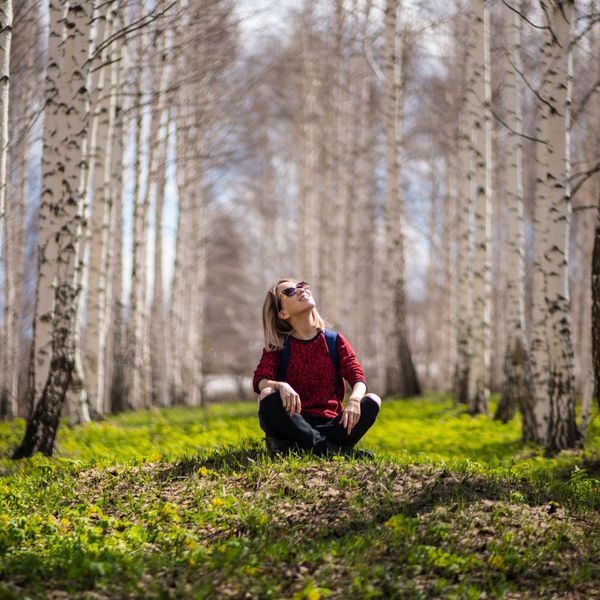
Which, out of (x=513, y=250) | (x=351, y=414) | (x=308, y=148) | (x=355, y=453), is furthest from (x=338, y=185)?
(x=351, y=414)

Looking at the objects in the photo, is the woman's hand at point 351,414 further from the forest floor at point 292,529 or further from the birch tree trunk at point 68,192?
the birch tree trunk at point 68,192

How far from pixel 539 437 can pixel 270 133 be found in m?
20.6

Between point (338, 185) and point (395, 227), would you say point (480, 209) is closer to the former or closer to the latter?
point (395, 227)

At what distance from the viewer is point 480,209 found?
40.3 ft

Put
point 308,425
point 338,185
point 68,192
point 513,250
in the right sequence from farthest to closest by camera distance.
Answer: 1. point 338,185
2. point 513,250
3. point 68,192
4. point 308,425

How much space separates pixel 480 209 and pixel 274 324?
7.24 m

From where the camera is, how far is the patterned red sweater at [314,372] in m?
5.83

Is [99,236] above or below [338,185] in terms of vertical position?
below

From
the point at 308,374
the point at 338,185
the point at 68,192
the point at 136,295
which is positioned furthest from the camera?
the point at 338,185

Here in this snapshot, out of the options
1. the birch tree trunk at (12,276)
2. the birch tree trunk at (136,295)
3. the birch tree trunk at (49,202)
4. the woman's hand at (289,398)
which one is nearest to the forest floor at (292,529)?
the woman's hand at (289,398)

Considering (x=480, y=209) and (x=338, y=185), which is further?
(x=338, y=185)

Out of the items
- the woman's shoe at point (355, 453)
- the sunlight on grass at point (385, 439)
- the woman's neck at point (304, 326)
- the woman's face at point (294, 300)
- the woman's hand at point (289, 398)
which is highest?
the woman's face at point (294, 300)

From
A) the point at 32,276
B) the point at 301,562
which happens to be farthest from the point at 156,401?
the point at 301,562

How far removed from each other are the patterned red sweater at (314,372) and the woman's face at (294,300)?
0.22m
